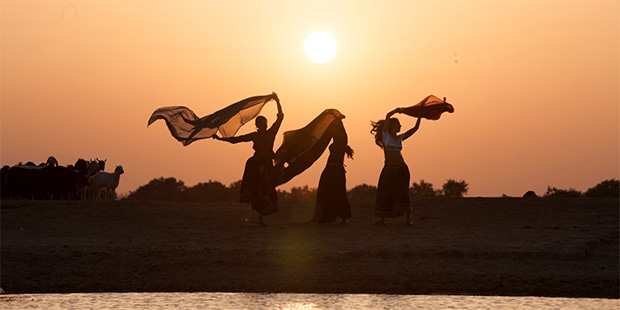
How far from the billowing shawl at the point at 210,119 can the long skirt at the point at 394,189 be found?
2942mm

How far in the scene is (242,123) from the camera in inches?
713

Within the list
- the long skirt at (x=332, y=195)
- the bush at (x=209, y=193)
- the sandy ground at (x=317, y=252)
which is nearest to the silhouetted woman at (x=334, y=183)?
the long skirt at (x=332, y=195)

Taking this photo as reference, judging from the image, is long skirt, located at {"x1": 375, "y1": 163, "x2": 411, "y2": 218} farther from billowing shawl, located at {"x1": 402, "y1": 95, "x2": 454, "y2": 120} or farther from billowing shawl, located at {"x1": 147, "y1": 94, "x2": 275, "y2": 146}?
billowing shawl, located at {"x1": 147, "y1": 94, "x2": 275, "y2": 146}

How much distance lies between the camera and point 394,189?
18.5 metres

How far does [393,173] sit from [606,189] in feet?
50.6

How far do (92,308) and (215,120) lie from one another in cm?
883

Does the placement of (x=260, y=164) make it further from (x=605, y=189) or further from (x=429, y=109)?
(x=605, y=189)

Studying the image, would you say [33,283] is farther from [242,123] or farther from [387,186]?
[387,186]

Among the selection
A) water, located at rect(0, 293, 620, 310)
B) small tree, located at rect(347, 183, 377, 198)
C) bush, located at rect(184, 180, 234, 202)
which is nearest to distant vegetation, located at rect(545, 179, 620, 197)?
small tree, located at rect(347, 183, 377, 198)

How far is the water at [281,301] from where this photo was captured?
32.1ft

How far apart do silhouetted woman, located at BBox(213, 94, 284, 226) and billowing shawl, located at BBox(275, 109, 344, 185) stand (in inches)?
41.8

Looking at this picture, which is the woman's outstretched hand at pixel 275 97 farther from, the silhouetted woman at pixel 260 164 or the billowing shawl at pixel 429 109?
the billowing shawl at pixel 429 109

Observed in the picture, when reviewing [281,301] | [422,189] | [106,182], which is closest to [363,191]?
[422,189]

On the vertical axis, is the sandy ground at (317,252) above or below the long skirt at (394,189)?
below
